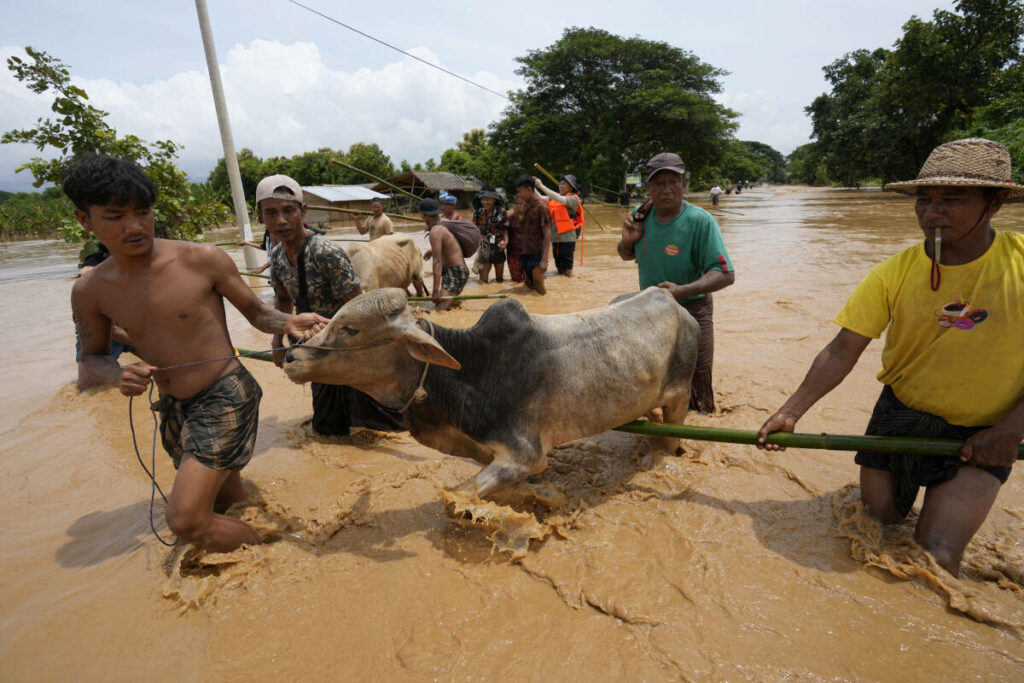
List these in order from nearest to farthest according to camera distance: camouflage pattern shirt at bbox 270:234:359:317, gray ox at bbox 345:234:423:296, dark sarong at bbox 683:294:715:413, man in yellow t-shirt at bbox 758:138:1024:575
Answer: man in yellow t-shirt at bbox 758:138:1024:575 < camouflage pattern shirt at bbox 270:234:359:317 < dark sarong at bbox 683:294:715:413 < gray ox at bbox 345:234:423:296

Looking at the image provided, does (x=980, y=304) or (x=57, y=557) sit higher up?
(x=980, y=304)

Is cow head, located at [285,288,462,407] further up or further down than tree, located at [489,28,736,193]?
further down

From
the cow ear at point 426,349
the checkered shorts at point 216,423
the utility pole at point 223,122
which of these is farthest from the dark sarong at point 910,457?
the utility pole at point 223,122

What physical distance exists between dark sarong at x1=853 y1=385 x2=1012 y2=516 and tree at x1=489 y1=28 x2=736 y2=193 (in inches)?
1388

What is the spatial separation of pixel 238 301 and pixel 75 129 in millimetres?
11498

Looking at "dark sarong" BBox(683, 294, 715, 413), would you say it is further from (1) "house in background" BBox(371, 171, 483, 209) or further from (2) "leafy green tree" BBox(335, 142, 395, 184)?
(2) "leafy green tree" BBox(335, 142, 395, 184)

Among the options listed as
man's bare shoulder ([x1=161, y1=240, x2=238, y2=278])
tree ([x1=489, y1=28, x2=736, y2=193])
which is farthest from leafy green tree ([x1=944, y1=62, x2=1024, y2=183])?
man's bare shoulder ([x1=161, y1=240, x2=238, y2=278])

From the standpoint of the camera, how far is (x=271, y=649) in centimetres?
245

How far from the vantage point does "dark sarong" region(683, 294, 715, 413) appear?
4.25 meters

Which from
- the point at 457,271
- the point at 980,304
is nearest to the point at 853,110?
the point at 457,271

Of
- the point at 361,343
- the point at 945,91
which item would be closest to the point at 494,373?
the point at 361,343

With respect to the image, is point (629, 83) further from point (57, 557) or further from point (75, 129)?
point (57, 557)

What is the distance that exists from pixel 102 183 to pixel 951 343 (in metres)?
3.99

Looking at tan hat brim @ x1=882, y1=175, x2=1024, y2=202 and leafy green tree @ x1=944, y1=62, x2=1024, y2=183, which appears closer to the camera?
tan hat brim @ x1=882, y1=175, x2=1024, y2=202
